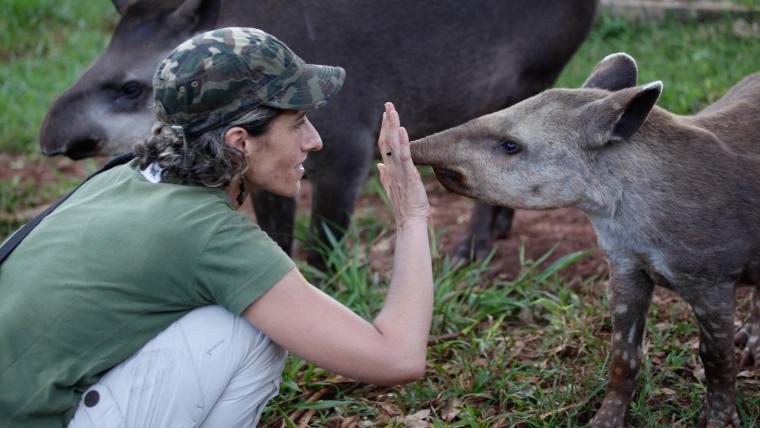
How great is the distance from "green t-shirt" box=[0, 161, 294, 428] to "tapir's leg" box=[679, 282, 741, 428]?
1.46m

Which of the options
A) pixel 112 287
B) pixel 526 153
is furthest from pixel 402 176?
pixel 112 287

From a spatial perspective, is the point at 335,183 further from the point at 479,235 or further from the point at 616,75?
the point at 616,75

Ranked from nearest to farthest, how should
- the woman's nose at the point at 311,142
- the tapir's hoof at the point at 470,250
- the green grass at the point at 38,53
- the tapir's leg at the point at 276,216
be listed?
1. the woman's nose at the point at 311,142
2. the tapir's leg at the point at 276,216
3. the tapir's hoof at the point at 470,250
4. the green grass at the point at 38,53

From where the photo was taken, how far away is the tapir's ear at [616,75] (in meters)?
3.66

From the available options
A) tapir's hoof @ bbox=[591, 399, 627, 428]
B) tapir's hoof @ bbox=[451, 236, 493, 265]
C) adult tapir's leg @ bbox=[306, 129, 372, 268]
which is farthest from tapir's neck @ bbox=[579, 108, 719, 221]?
tapir's hoof @ bbox=[451, 236, 493, 265]

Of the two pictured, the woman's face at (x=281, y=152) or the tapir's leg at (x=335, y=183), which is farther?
the tapir's leg at (x=335, y=183)

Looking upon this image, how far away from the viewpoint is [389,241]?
5.91 m

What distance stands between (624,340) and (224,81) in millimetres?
1741

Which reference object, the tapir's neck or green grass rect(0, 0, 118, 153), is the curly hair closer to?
the tapir's neck

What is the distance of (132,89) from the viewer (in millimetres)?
5234

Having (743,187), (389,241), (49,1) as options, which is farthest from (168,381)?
(49,1)

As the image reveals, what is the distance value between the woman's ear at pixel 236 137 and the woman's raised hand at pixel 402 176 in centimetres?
46

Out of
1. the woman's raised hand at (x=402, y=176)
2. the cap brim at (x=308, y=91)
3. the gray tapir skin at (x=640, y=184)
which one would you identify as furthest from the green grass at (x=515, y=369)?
the cap brim at (x=308, y=91)

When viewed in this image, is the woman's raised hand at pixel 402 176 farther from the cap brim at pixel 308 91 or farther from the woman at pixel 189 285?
the cap brim at pixel 308 91
